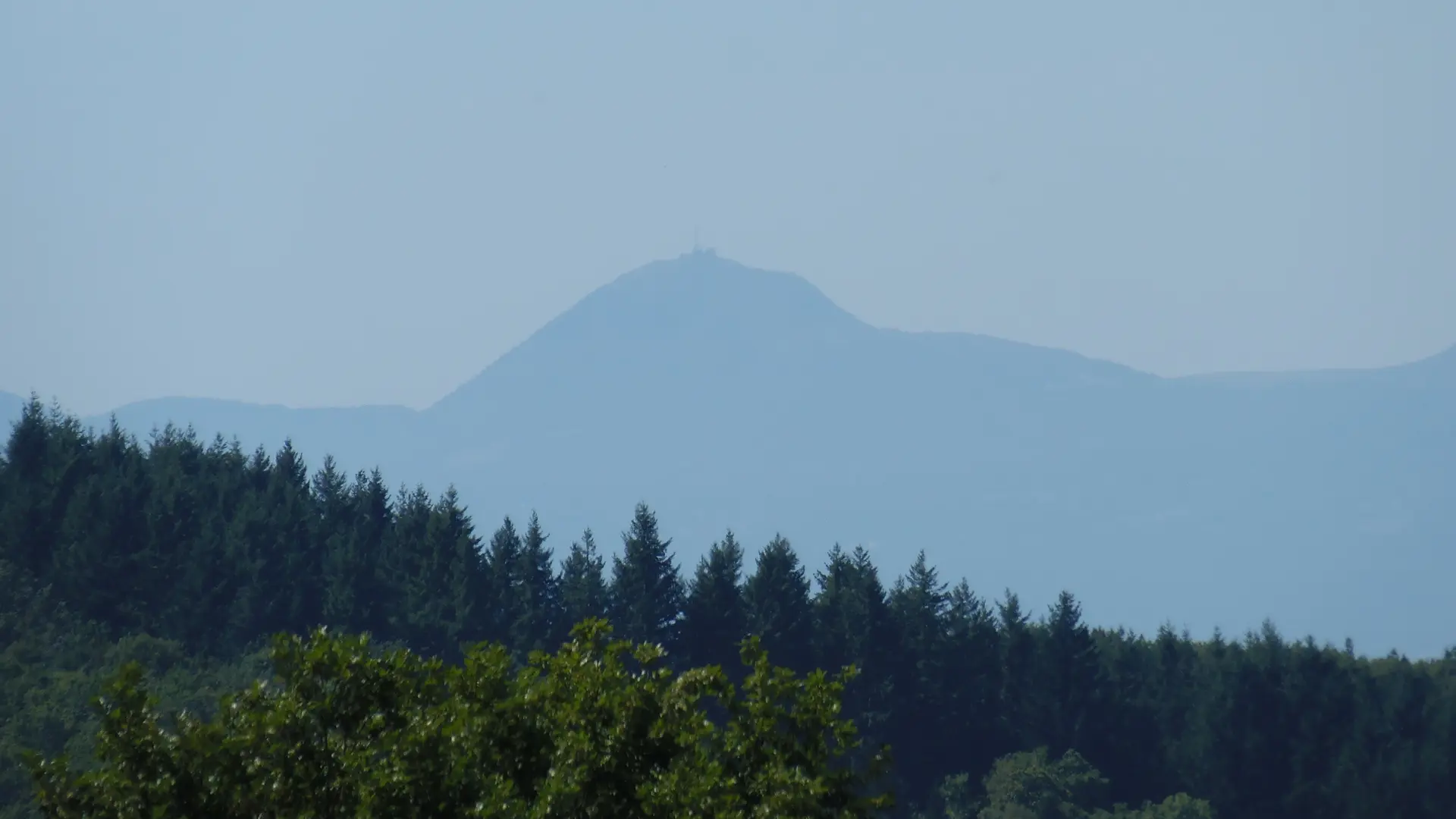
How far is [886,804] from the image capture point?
46.0ft

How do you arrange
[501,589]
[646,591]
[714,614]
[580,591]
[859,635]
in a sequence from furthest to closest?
[646,591] < [501,589] < [580,591] < [714,614] < [859,635]

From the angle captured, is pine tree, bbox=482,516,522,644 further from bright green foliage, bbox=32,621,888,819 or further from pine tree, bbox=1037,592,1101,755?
bright green foliage, bbox=32,621,888,819

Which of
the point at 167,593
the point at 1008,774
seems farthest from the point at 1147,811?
the point at 167,593

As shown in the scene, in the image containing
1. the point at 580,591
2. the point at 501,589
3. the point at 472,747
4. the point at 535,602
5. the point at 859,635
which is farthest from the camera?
the point at 535,602

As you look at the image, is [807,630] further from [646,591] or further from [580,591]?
[580,591]

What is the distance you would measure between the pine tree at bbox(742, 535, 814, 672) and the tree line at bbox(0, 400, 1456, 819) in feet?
0.38

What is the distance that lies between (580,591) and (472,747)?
63376mm

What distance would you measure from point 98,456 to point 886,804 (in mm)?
74579

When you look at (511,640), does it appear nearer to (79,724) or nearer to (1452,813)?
(79,724)

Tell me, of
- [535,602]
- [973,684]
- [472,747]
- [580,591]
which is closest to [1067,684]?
[973,684]

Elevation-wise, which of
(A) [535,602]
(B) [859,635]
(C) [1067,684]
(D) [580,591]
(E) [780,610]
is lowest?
(C) [1067,684]

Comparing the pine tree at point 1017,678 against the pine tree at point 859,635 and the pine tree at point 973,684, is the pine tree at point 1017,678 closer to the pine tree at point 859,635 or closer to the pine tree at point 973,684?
the pine tree at point 973,684

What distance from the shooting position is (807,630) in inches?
2953

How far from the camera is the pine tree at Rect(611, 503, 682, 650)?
75.1 meters
